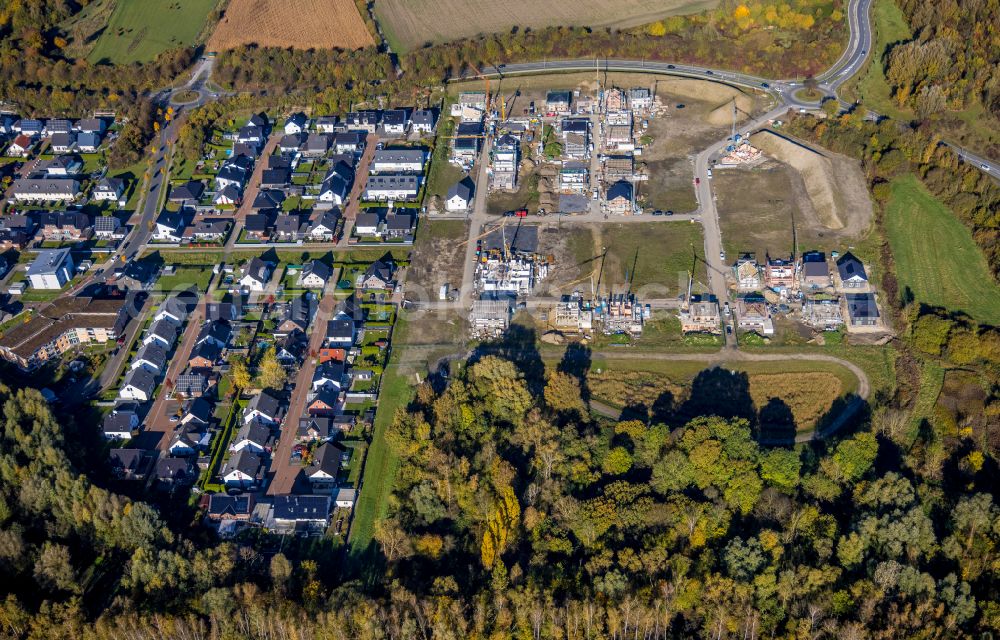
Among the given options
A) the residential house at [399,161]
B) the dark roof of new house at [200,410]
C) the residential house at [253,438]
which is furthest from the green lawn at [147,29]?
the residential house at [253,438]

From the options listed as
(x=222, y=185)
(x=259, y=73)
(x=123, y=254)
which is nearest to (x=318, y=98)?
(x=259, y=73)

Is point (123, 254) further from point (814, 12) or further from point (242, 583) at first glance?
point (814, 12)

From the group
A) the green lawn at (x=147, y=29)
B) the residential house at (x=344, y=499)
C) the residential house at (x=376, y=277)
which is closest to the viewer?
the residential house at (x=344, y=499)

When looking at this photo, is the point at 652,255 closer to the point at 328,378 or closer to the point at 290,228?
the point at 328,378

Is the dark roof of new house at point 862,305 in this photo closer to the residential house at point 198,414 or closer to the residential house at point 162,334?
the residential house at point 198,414

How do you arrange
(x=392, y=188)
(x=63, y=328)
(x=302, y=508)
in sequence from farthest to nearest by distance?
(x=392, y=188) < (x=63, y=328) < (x=302, y=508)

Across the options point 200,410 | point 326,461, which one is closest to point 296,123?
point 200,410
